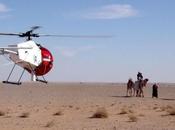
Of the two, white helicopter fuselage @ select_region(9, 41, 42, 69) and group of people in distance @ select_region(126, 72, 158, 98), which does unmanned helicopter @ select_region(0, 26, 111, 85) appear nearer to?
white helicopter fuselage @ select_region(9, 41, 42, 69)

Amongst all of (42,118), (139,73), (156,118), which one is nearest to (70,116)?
(42,118)

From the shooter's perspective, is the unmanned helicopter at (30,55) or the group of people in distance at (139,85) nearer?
the unmanned helicopter at (30,55)

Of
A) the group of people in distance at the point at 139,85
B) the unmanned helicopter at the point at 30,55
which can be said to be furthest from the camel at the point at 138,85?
the unmanned helicopter at the point at 30,55

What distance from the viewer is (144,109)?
36.0 meters

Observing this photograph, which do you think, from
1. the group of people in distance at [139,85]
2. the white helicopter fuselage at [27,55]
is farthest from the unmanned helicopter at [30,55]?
the group of people in distance at [139,85]

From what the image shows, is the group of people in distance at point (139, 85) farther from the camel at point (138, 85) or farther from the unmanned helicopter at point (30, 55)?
the unmanned helicopter at point (30, 55)

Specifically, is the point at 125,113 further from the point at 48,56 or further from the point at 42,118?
the point at 48,56

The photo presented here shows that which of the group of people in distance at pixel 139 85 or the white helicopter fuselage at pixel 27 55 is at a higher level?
the white helicopter fuselage at pixel 27 55

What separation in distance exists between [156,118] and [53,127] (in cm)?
639

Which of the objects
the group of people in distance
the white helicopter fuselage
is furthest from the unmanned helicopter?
the group of people in distance

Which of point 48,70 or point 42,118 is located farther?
point 42,118

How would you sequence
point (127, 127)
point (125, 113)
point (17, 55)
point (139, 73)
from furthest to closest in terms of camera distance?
point (139, 73), point (125, 113), point (127, 127), point (17, 55)

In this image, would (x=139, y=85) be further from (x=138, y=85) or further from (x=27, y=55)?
(x=27, y=55)

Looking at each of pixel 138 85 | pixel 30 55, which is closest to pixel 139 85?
pixel 138 85
